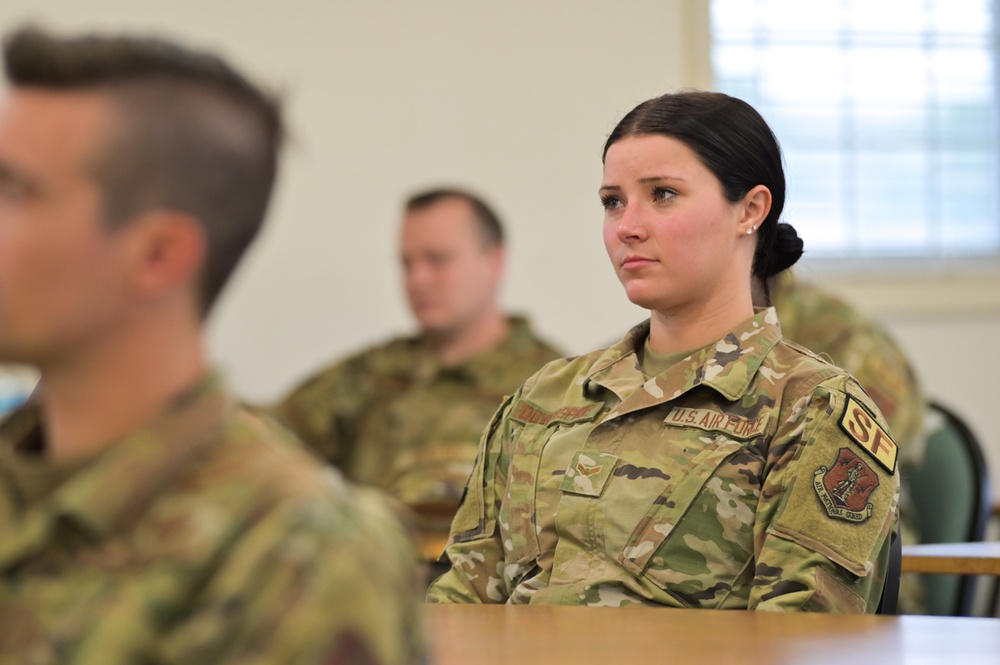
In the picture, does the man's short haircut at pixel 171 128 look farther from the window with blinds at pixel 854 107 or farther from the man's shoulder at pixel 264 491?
the window with blinds at pixel 854 107

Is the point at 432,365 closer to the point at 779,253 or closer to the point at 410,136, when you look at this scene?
the point at 410,136

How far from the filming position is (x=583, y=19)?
3967mm

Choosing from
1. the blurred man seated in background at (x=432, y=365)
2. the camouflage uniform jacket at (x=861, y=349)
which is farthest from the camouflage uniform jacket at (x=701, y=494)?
the blurred man seated in background at (x=432, y=365)

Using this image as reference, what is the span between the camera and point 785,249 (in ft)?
5.55

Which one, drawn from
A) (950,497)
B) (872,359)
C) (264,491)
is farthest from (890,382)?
(264,491)

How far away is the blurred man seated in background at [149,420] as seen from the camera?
599 mm

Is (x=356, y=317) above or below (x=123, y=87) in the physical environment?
below

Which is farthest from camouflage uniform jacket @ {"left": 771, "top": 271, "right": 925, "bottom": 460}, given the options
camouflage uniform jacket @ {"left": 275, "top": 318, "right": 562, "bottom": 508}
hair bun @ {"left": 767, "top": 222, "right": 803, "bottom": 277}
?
hair bun @ {"left": 767, "top": 222, "right": 803, "bottom": 277}

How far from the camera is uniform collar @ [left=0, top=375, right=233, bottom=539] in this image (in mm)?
634

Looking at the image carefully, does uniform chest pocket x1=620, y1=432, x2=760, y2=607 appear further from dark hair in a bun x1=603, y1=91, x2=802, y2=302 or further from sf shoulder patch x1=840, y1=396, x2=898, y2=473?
dark hair in a bun x1=603, y1=91, x2=802, y2=302

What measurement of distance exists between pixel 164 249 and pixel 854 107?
366 centimetres

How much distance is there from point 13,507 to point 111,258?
0.15 metres

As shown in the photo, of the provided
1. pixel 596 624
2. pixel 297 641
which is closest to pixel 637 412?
pixel 596 624

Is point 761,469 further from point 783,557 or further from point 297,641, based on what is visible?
point 297,641
